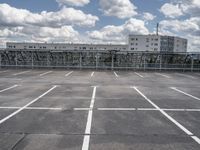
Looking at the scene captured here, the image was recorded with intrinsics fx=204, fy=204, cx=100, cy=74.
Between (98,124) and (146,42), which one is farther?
(146,42)

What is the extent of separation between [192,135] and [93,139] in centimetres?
214

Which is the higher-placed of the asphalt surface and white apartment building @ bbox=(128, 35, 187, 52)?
white apartment building @ bbox=(128, 35, 187, 52)

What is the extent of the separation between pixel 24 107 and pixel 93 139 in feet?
11.1

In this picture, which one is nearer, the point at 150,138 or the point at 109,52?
the point at 150,138

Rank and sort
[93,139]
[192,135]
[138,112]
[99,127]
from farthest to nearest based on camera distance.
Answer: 1. [138,112]
2. [99,127]
3. [192,135]
4. [93,139]

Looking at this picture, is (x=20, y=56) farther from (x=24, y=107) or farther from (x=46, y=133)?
(x=46, y=133)

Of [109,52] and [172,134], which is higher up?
[109,52]

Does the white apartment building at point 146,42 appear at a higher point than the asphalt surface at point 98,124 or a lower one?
higher

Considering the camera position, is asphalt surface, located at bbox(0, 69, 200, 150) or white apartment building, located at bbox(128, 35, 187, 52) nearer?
asphalt surface, located at bbox(0, 69, 200, 150)

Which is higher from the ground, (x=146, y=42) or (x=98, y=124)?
(x=146, y=42)

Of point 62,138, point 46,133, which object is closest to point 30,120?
point 46,133

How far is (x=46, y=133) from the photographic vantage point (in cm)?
441

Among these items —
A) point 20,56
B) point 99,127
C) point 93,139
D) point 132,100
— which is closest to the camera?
point 93,139

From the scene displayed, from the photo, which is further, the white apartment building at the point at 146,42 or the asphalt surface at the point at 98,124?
the white apartment building at the point at 146,42
